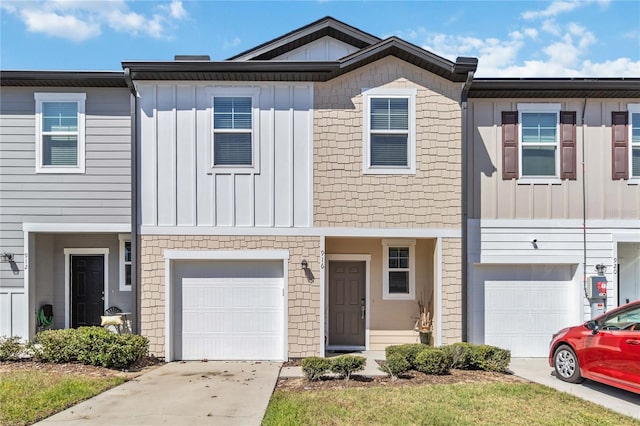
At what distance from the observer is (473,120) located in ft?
31.7

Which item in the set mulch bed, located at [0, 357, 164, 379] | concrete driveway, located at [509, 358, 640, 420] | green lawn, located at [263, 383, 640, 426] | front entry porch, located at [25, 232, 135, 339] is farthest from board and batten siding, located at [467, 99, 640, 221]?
front entry porch, located at [25, 232, 135, 339]

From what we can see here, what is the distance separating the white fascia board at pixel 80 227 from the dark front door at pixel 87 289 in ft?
4.72

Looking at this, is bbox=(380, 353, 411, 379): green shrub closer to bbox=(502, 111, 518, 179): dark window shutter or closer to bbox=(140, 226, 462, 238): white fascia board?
bbox=(140, 226, 462, 238): white fascia board

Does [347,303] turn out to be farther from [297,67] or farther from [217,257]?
[297,67]

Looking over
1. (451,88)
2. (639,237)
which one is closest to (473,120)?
(451,88)

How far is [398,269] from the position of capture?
407 inches

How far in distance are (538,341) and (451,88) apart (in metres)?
5.76

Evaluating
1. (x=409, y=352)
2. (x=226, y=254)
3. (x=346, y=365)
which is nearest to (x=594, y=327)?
(x=409, y=352)

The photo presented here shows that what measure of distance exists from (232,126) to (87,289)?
5514 mm

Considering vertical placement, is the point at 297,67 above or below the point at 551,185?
above

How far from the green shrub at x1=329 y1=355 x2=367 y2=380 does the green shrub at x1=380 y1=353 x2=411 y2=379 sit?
51 centimetres

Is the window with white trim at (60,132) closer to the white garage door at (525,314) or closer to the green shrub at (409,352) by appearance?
the green shrub at (409,352)

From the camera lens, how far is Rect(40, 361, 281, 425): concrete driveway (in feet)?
18.9

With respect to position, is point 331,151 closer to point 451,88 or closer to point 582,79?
point 451,88
